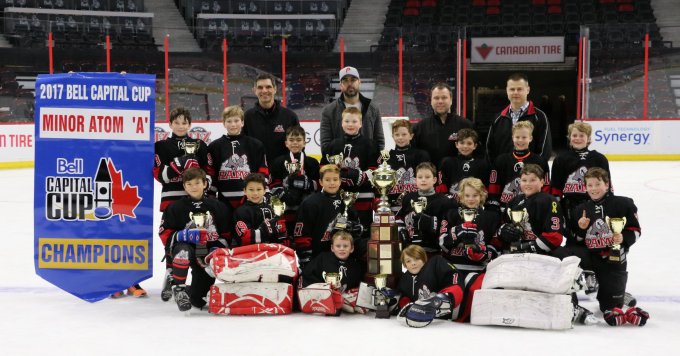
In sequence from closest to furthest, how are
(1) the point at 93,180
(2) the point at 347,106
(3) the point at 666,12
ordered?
(1) the point at 93,180
(2) the point at 347,106
(3) the point at 666,12

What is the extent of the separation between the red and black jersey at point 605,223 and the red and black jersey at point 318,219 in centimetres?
124

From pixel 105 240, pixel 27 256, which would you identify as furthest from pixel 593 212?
pixel 27 256

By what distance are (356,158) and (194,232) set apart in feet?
3.50

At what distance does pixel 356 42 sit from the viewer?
53.0 ft

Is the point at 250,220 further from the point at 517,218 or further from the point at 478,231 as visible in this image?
the point at 517,218

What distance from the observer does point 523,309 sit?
13.1 ft

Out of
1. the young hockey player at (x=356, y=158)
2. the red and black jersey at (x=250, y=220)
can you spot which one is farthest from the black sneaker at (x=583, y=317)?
the red and black jersey at (x=250, y=220)

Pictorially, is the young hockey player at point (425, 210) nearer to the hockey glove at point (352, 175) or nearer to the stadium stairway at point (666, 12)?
the hockey glove at point (352, 175)

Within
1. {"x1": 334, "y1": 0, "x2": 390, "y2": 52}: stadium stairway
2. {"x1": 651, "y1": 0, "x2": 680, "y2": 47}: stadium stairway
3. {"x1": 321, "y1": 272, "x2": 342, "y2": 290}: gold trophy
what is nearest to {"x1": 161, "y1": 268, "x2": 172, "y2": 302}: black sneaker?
{"x1": 321, "y1": 272, "x2": 342, "y2": 290}: gold trophy

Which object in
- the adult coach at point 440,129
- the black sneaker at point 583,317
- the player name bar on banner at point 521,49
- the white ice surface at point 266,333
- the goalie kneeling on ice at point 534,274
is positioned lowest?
the white ice surface at point 266,333

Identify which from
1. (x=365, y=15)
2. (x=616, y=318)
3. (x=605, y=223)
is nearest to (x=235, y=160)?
(x=605, y=223)

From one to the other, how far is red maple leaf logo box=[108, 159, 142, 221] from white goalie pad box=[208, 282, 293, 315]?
0.71 meters

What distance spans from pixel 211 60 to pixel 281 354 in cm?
1208

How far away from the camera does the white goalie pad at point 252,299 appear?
430cm
